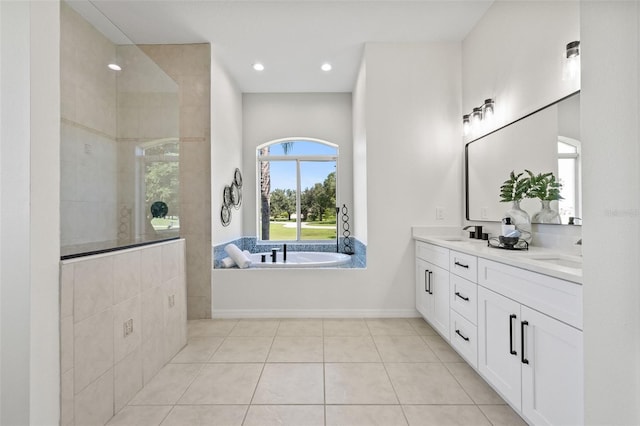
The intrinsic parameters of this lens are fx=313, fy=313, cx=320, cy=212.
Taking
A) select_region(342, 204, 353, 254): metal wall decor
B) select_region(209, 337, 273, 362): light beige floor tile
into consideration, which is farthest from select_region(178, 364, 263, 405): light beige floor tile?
select_region(342, 204, 353, 254): metal wall decor

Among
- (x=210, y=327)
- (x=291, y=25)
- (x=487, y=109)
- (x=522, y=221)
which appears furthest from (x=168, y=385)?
(x=487, y=109)

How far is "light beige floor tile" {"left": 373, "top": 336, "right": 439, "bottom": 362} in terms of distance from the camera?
2330 millimetres

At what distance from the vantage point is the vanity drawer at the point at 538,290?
1211 mm

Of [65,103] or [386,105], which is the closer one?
[65,103]

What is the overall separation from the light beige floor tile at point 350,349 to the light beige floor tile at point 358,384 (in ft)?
0.31

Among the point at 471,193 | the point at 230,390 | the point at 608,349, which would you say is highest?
the point at 471,193

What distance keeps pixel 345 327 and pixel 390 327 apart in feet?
1.40

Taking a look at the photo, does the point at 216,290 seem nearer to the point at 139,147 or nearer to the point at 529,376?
the point at 139,147

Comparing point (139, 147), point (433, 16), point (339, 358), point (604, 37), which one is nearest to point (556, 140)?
point (433, 16)

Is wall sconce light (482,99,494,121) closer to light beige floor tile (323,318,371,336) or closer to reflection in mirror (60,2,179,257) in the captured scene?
light beige floor tile (323,318,371,336)

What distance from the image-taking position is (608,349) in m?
0.50

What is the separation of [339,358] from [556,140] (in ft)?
6.83

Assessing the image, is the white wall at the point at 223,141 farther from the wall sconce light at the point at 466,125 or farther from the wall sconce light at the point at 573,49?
the wall sconce light at the point at 573,49

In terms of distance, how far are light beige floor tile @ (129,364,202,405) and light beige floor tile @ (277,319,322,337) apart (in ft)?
2.78
